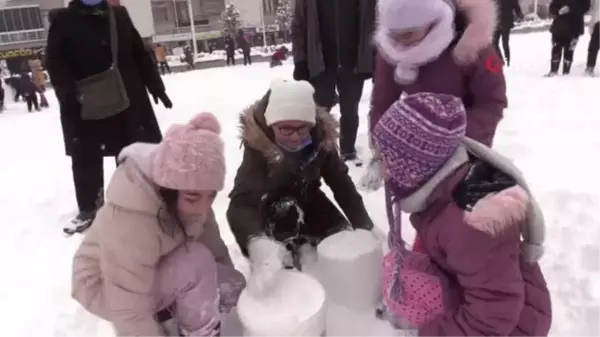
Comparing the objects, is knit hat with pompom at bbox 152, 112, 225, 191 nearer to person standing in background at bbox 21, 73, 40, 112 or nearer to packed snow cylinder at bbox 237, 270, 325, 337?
packed snow cylinder at bbox 237, 270, 325, 337

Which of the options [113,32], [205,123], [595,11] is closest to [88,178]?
[113,32]

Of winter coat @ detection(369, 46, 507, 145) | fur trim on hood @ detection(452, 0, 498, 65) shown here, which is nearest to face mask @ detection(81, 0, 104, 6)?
winter coat @ detection(369, 46, 507, 145)

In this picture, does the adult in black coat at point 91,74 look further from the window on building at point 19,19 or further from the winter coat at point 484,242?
the window on building at point 19,19

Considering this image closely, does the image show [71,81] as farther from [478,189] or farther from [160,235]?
[478,189]

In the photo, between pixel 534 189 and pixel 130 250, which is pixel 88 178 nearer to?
pixel 130 250

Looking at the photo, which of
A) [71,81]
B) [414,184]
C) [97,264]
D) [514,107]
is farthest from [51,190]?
[514,107]

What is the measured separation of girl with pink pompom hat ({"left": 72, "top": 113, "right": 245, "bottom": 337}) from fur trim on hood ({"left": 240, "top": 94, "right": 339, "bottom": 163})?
411mm

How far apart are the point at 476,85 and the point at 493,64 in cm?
10

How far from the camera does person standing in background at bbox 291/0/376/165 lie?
3115 mm

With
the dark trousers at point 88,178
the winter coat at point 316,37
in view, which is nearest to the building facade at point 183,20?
the winter coat at point 316,37

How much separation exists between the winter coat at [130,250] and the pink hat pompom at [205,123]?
192mm

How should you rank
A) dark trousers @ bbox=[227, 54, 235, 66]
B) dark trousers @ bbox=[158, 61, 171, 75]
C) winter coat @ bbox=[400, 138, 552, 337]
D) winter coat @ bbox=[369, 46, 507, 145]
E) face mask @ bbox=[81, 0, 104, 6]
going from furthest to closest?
1. dark trousers @ bbox=[227, 54, 235, 66]
2. dark trousers @ bbox=[158, 61, 171, 75]
3. face mask @ bbox=[81, 0, 104, 6]
4. winter coat @ bbox=[369, 46, 507, 145]
5. winter coat @ bbox=[400, 138, 552, 337]

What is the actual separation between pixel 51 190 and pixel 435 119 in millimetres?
3446

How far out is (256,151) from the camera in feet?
6.80
